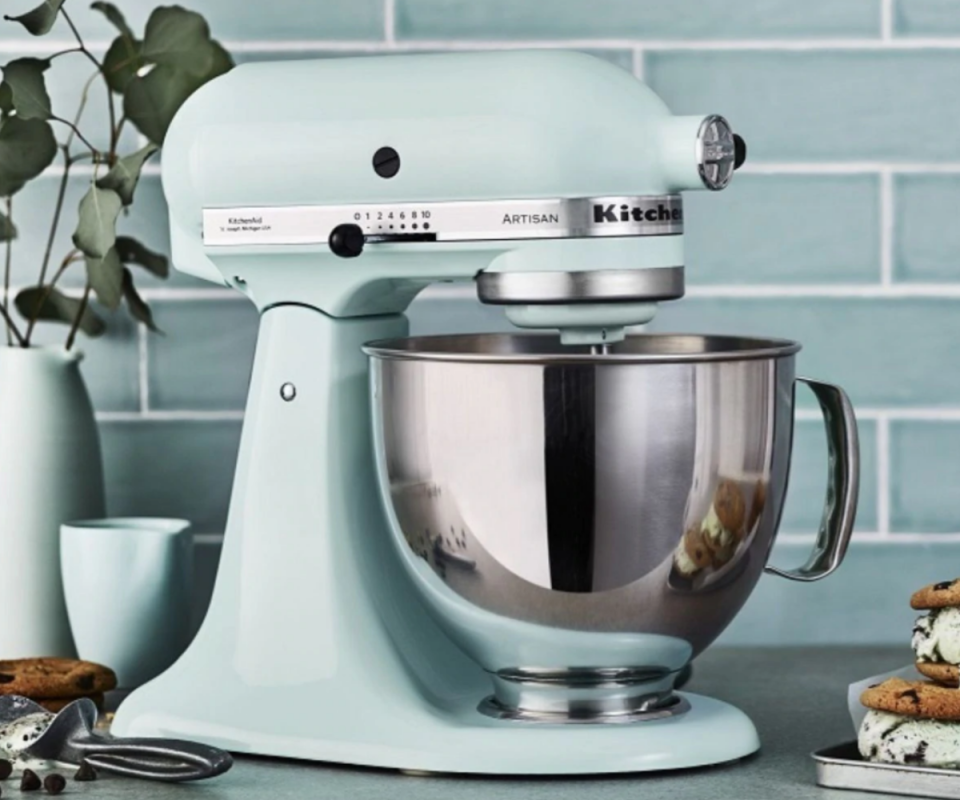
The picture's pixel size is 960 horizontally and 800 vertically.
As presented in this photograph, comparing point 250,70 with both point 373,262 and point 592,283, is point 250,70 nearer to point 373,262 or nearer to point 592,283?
point 373,262

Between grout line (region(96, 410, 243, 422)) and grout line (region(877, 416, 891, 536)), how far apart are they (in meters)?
0.50

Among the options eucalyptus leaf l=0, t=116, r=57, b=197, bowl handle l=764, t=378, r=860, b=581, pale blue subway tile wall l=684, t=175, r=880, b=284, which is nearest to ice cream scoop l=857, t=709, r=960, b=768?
bowl handle l=764, t=378, r=860, b=581

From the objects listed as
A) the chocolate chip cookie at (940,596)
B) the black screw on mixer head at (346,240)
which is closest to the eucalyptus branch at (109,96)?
the black screw on mixer head at (346,240)

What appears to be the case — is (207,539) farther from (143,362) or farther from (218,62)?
(218,62)

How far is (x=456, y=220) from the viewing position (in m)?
1.01

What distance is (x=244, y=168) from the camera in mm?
1044

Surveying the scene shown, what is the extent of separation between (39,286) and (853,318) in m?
0.63

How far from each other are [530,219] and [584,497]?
0.16 m

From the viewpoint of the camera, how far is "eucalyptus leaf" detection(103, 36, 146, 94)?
131cm

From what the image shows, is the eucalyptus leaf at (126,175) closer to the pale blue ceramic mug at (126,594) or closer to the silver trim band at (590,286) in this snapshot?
the pale blue ceramic mug at (126,594)

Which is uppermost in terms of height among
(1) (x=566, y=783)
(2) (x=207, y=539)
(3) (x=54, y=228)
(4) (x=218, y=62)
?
(4) (x=218, y=62)

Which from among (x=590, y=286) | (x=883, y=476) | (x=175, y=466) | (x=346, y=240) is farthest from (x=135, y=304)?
(x=883, y=476)

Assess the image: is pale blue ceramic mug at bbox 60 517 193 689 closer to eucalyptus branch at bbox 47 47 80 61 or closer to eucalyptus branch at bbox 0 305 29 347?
eucalyptus branch at bbox 0 305 29 347

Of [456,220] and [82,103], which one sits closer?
[456,220]
